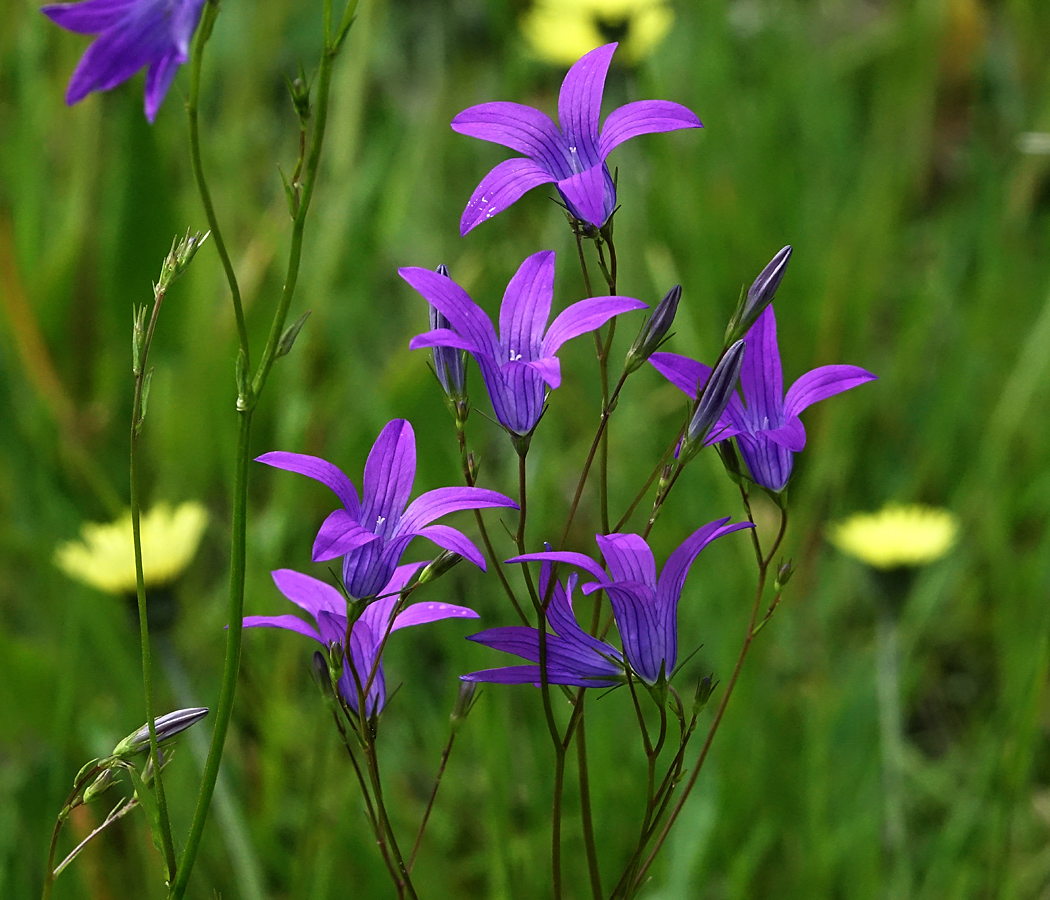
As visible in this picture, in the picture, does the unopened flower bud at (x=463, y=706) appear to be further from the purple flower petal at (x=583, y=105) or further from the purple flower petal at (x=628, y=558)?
the purple flower petal at (x=583, y=105)

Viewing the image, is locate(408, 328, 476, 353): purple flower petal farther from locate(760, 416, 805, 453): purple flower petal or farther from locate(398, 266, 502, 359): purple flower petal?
locate(760, 416, 805, 453): purple flower petal

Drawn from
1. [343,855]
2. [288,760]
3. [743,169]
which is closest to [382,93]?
[743,169]

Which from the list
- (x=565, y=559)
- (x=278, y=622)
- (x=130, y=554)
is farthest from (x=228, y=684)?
(x=130, y=554)

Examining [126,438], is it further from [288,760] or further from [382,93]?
[382,93]

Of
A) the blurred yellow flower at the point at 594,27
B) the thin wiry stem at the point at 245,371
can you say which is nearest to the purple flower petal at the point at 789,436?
the thin wiry stem at the point at 245,371

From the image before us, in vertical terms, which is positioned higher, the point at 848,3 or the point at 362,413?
the point at 848,3

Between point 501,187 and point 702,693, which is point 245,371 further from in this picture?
point 702,693
